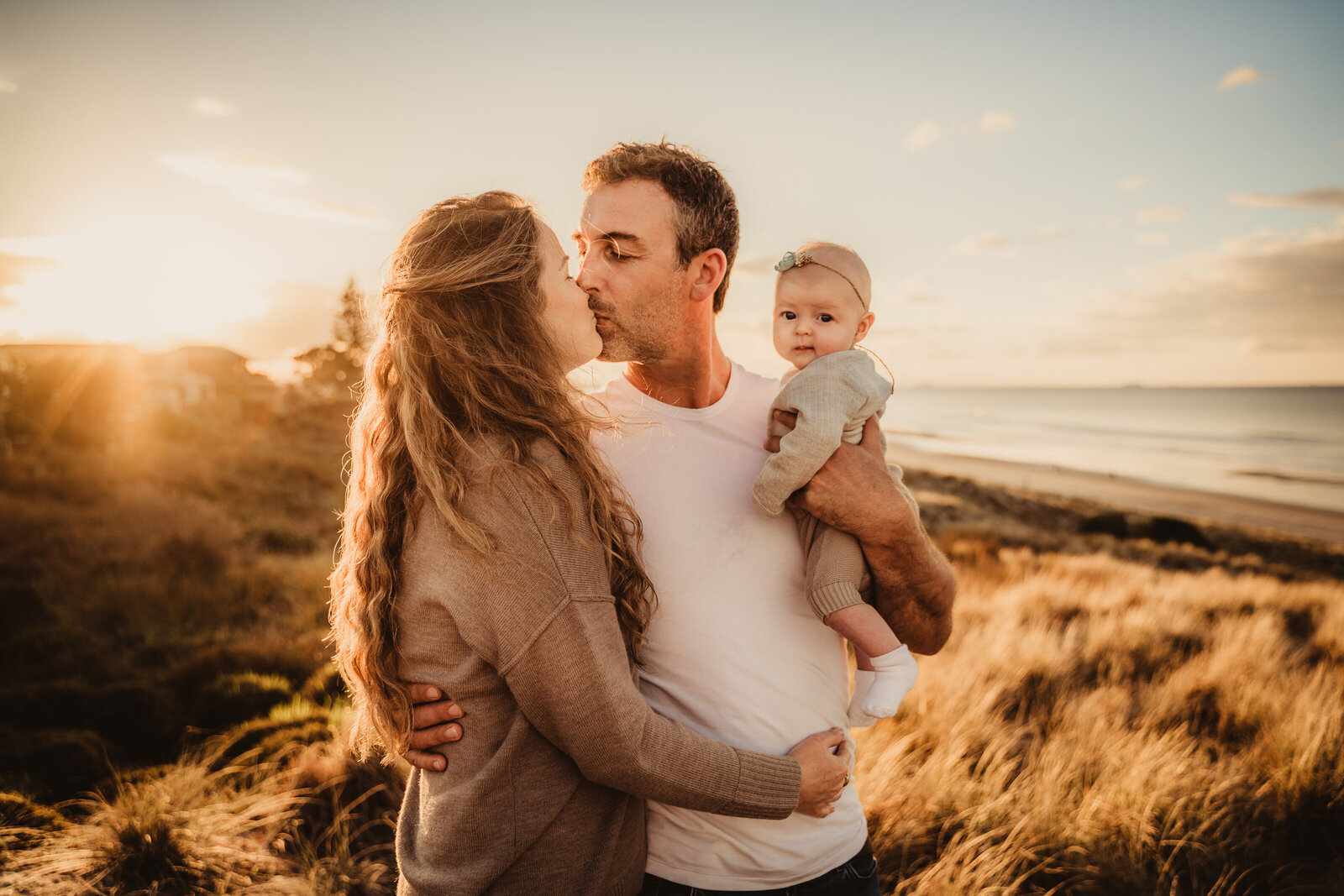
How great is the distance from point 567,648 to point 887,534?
1299mm

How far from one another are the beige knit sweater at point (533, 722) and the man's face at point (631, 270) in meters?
1.03

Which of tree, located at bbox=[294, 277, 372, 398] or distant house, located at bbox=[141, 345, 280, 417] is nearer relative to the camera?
distant house, located at bbox=[141, 345, 280, 417]

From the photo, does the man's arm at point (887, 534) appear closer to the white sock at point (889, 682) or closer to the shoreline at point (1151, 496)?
the white sock at point (889, 682)

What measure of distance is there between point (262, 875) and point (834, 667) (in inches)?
121

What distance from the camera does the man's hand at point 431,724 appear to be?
158cm

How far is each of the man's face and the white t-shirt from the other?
300mm

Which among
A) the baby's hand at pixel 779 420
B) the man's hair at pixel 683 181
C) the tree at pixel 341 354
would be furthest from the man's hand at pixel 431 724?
the tree at pixel 341 354

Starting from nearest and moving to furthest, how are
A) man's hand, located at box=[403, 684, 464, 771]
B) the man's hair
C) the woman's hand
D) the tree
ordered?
man's hand, located at box=[403, 684, 464, 771], the woman's hand, the man's hair, the tree

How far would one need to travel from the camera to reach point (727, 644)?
6.94 ft

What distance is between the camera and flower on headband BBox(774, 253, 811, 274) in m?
2.73

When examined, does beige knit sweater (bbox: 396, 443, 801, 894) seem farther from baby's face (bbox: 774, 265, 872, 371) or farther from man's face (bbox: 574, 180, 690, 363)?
baby's face (bbox: 774, 265, 872, 371)

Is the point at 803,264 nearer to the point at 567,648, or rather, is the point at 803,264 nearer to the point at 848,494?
the point at 848,494

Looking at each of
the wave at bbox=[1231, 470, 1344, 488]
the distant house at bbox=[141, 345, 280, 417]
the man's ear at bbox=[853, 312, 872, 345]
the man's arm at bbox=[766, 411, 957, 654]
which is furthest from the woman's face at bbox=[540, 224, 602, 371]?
the distant house at bbox=[141, 345, 280, 417]

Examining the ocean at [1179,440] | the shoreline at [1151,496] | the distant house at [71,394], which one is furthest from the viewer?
the ocean at [1179,440]
